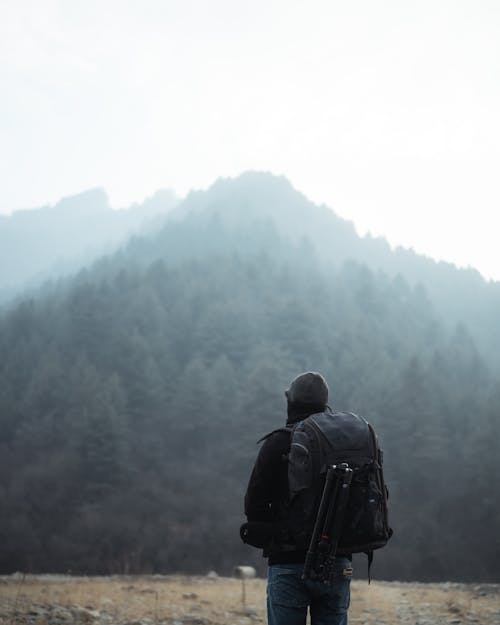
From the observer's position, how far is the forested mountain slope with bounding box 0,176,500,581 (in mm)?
31453

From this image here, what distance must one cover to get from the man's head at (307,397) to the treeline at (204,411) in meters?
23.4

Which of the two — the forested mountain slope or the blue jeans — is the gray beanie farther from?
the forested mountain slope

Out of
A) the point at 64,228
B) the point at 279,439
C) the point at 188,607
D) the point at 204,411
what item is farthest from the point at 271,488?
the point at 64,228

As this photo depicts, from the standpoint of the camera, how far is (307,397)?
2977 mm

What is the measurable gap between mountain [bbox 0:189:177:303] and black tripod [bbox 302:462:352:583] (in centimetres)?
13480

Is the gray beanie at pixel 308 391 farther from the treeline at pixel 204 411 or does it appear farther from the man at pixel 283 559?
the treeline at pixel 204 411

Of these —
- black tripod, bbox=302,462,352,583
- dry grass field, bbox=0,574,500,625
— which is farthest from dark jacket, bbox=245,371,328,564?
dry grass field, bbox=0,574,500,625

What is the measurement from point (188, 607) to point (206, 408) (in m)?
35.3

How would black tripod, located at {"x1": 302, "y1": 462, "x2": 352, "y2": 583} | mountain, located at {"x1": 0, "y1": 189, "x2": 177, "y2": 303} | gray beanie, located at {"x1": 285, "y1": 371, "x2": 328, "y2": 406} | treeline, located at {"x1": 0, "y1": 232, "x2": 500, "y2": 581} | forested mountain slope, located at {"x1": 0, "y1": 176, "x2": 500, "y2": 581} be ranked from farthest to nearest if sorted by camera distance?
1. mountain, located at {"x1": 0, "y1": 189, "x2": 177, "y2": 303}
2. forested mountain slope, located at {"x1": 0, "y1": 176, "x2": 500, "y2": 581}
3. treeline, located at {"x1": 0, "y1": 232, "x2": 500, "y2": 581}
4. gray beanie, located at {"x1": 285, "y1": 371, "x2": 328, "y2": 406}
5. black tripod, located at {"x1": 302, "y1": 462, "x2": 352, "y2": 583}

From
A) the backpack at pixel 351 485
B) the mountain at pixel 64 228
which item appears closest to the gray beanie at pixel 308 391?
the backpack at pixel 351 485

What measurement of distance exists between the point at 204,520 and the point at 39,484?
40.5ft

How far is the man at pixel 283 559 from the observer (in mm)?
2689

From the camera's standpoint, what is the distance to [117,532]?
31484 millimetres

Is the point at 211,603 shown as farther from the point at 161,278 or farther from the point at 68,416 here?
the point at 161,278
